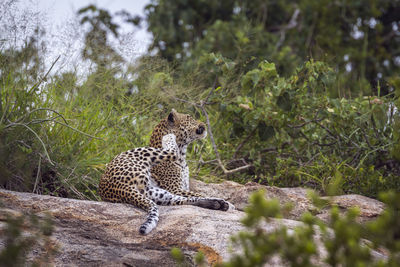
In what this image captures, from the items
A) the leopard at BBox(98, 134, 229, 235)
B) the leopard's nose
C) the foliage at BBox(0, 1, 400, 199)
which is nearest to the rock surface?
the leopard at BBox(98, 134, 229, 235)

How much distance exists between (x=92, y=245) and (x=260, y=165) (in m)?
4.06

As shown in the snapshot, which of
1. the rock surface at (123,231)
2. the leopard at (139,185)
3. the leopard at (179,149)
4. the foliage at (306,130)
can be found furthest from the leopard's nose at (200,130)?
the rock surface at (123,231)

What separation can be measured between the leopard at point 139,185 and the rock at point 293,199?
657mm

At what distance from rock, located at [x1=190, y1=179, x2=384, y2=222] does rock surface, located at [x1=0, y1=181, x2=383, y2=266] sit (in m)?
0.97

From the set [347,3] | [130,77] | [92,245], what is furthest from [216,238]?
[347,3]

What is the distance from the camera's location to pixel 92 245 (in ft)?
9.67

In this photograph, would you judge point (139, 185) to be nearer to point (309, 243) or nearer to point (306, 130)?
point (309, 243)

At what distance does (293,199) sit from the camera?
16.0 ft

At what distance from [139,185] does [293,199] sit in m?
1.75

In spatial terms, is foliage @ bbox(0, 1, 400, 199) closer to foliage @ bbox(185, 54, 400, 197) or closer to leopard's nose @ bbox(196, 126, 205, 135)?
foliage @ bbox(185, 54, 400, 197)

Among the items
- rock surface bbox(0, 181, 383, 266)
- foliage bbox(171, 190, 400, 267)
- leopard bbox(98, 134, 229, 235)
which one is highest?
foliage bbox(171, 190, 400, 267)

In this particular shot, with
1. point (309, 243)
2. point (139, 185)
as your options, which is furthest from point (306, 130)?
point (309, 243)

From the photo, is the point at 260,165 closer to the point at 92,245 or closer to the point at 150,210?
the point at 150,210

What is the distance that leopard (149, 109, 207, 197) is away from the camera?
4.84 metres
